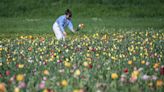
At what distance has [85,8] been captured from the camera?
176 feet

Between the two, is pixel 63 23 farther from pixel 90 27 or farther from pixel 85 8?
pixel 85 8

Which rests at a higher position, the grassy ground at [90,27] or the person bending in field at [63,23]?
the person bending in field at [63,23]

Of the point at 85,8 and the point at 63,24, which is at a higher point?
the point at 63,24

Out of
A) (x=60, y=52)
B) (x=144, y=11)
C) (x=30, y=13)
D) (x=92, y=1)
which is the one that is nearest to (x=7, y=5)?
(x=30, y=13)

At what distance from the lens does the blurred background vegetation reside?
49750 millimetres

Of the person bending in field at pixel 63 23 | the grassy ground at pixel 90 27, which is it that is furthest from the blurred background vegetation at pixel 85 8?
the person bending in field at pixel 63 23

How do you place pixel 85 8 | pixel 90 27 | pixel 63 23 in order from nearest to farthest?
pixel 63 23
pixel 90 27
pixel 85 8

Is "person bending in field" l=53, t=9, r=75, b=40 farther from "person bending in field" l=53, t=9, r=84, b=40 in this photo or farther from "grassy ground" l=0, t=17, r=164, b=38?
"grassy ground" l=0, t=17, r=164, b=38

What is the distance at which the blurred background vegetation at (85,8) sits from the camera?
49750 millimetres

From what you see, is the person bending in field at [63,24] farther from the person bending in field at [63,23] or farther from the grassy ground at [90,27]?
the grassy ground at [90,27]

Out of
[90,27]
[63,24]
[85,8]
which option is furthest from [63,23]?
[85,8]

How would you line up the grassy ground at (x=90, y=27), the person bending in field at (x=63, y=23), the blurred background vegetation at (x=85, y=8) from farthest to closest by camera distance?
the blurred background vegetation at (x=85, y=8), the grassy ground at (x=90, y=27), the person bending in field at (x=63, y=23)

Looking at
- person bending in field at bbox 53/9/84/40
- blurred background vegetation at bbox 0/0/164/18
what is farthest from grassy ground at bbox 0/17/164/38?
blurred background vegetation at bbox 0/0/164/18

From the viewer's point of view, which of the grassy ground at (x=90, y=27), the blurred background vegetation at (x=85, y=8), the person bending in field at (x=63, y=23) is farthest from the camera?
the blurred background vegetation at (x=85, y=8)
